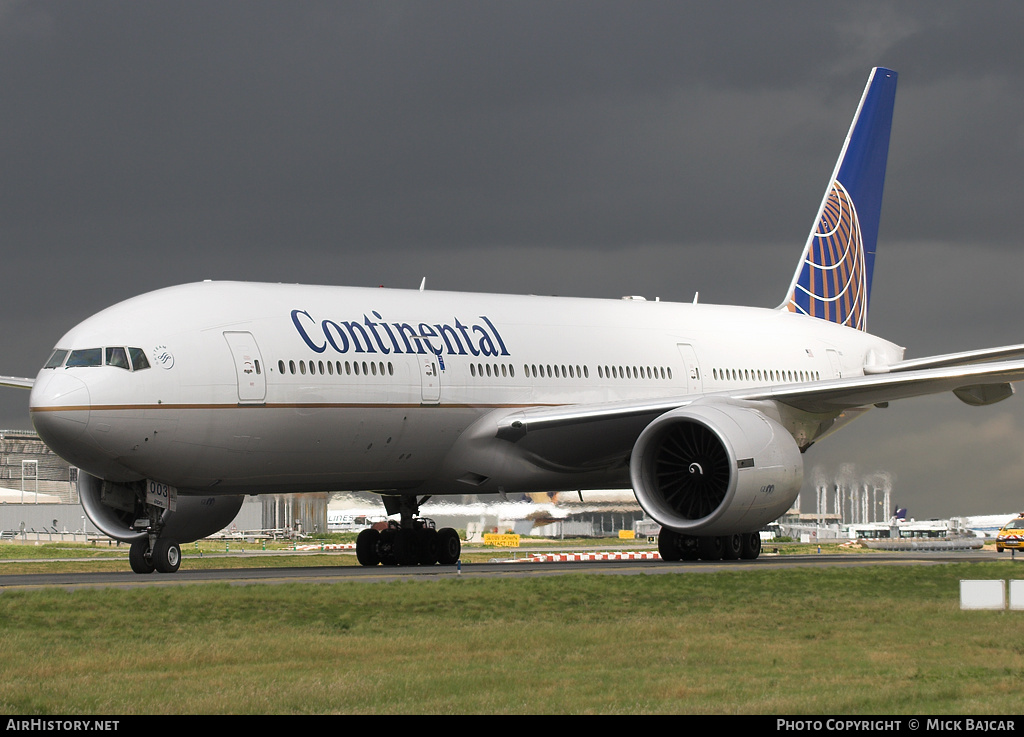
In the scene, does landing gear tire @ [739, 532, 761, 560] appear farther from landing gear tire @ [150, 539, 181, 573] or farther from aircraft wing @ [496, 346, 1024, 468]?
landing gear tire @ [150, 539, 181, 573]

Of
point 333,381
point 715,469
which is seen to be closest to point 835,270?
point 715,469

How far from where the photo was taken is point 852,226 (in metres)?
40.4

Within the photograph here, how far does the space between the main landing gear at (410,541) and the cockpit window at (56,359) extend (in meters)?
8.33

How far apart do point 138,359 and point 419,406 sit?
523 centimetres

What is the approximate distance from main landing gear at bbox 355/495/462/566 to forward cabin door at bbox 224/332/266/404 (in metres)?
6.30

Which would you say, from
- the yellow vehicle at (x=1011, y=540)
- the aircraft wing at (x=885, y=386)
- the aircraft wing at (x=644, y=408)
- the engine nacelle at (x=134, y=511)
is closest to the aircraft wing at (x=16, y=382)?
the engine nacelle at (x=134, y=511)

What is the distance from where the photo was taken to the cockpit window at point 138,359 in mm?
22562

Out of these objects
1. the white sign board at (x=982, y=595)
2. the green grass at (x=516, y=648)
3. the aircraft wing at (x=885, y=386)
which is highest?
the aircraft wing at (x=885, y=386)

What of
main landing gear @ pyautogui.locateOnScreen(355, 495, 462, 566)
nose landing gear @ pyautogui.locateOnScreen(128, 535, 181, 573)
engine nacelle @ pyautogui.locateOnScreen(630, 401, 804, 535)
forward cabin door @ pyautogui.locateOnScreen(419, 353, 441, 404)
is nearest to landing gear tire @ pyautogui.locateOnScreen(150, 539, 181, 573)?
nose landing gear @ pyautogui.locateOnScreen(128, 535, 181, 573)

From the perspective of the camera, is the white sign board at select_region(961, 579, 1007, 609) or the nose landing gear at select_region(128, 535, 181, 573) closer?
the white sign board at select_region(961, 579, 1007, 609)

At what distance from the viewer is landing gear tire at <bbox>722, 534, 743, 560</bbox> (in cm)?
2864

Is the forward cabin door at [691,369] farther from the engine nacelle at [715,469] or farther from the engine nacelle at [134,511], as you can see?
the engine nacelle at [134,511]
